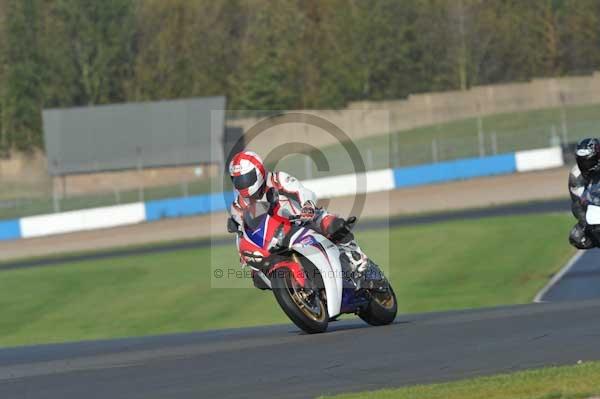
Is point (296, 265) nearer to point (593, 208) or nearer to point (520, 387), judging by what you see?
point (520, 387)

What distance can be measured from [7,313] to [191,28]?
5793 centimetres

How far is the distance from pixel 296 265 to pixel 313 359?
4.93 feet

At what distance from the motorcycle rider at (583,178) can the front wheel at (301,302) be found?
4.48m

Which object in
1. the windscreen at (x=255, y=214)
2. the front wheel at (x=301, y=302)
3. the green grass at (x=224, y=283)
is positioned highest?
the windscreen at (x=255, y=214)

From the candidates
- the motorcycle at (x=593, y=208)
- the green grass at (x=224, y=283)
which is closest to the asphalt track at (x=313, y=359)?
the motorcycle at (x=593, y=208)

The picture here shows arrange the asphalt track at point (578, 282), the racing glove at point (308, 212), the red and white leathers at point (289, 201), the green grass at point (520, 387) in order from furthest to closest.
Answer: the asphalt track at point (578, 282) → the red and white leathers at point (289, 201) → the racing glove at point (308, 212) → the green grass at point (520, 387)

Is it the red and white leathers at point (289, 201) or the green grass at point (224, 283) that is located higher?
the red and white leathers at point (289, 201)

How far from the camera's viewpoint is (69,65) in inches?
3041

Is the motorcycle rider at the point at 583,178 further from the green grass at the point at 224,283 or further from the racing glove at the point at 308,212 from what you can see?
the green grass at the point at 224,283

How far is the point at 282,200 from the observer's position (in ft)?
35.8

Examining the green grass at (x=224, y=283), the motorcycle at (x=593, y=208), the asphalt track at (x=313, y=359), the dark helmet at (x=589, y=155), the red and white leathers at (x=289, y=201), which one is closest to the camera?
the asphalt track at (x=313, y=359)

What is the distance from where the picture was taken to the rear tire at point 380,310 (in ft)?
38.4

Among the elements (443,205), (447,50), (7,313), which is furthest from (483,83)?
(7,313)

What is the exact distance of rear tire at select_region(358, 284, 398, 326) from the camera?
11703mm
